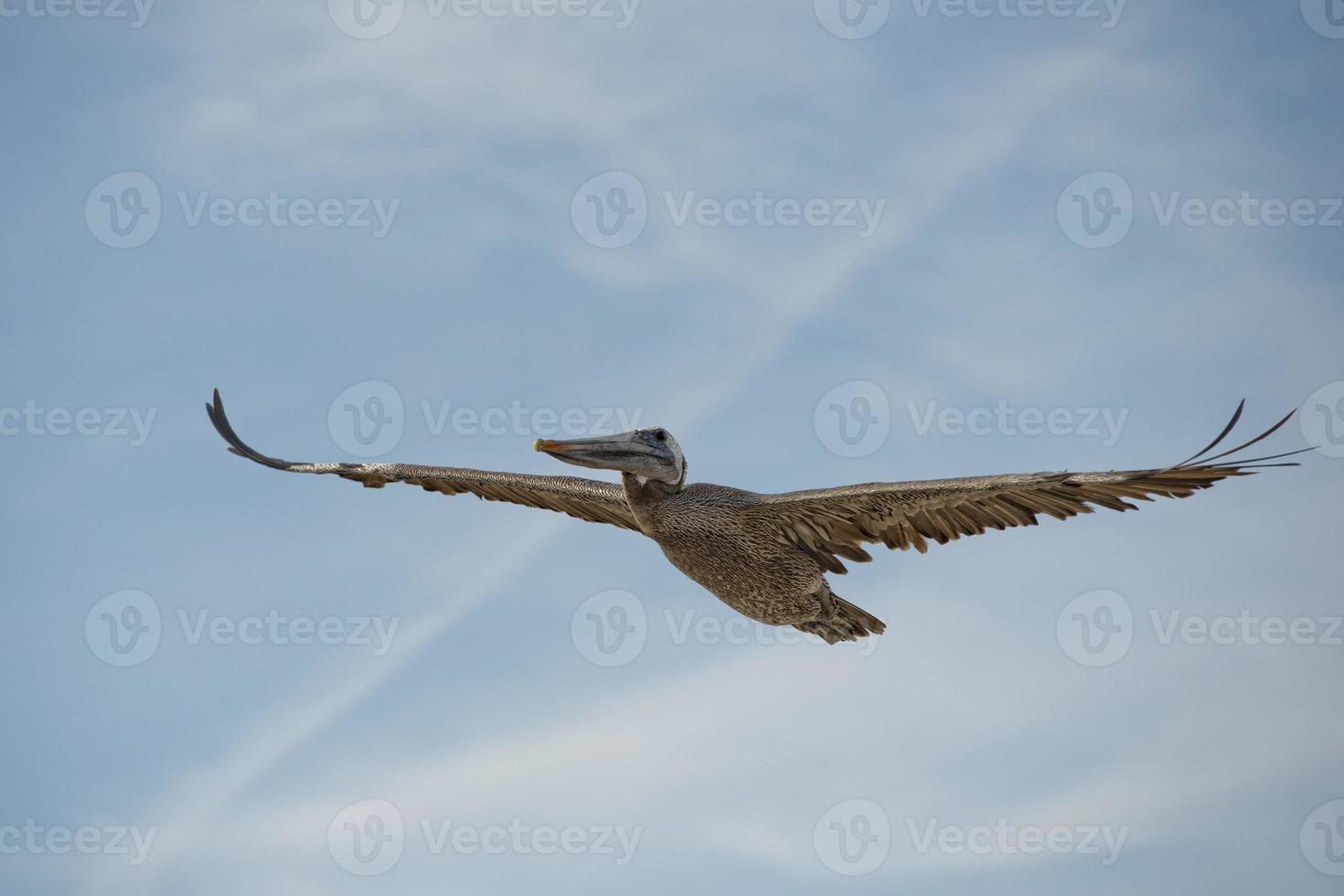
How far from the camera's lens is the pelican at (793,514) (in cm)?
1242

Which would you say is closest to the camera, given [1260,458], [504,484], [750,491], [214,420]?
[1260,458]

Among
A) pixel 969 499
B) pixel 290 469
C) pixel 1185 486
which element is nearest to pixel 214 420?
pixel 290 469

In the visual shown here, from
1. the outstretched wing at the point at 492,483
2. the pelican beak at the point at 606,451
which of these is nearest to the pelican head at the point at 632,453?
the pelican beak at the point at 606,451

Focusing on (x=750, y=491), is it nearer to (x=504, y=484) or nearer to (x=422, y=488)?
(x=504, y=484)

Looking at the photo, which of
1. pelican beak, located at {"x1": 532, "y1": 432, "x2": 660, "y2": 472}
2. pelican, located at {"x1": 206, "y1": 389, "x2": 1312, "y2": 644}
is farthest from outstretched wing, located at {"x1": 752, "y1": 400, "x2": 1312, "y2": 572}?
pelican beak, located at {"x1": 532, "y1": 432, "x2": 660, "y2": 472}

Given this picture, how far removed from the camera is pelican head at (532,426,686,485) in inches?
482

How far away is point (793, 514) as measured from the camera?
13273mm

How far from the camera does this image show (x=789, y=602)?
13.6 metres

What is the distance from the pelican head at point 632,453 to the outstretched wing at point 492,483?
97 cm

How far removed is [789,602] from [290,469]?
5.42 metres

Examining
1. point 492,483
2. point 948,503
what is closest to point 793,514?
point 948,503

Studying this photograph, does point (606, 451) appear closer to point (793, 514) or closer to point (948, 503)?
point (793, 514)

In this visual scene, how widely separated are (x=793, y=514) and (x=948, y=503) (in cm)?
135

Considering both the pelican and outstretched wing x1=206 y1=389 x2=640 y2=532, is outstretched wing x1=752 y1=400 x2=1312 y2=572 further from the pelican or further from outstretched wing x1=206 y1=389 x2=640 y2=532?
outstretched wing x1=206 y1=389 x2=640 y2=532
